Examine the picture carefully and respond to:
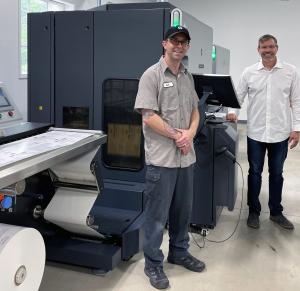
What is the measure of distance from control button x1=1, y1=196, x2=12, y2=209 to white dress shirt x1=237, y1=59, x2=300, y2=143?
Answer: 183 centimetres

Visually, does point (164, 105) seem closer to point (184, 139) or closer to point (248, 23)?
point (184, 139)

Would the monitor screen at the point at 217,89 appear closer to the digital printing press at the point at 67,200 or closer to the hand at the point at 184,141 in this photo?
the hand at the point at 184,141

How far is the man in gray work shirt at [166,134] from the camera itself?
87.8 inches

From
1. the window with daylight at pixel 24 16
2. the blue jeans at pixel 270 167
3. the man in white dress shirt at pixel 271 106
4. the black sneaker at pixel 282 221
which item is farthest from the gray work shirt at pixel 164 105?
the window with daylight at pixel 24 16

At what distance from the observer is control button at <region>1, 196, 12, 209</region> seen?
6.46 feet

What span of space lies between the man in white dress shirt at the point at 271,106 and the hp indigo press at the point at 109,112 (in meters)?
0.24

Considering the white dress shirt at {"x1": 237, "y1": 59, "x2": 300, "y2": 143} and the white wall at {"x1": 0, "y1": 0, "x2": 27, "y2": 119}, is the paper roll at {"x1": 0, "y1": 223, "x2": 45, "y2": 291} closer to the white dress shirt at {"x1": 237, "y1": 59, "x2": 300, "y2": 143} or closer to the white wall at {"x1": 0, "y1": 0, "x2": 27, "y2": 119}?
the white dress shirt at {"x1": 237, "y1": 59, "x2": 300, "y2": 143}

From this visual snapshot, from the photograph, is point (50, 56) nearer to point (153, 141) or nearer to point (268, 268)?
point (153, 141)

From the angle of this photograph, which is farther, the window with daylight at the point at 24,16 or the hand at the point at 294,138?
the window with daylight at the point at 24,16

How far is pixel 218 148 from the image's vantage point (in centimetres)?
300

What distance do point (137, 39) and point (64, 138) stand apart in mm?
1028

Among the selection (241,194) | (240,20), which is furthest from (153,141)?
(240,20)

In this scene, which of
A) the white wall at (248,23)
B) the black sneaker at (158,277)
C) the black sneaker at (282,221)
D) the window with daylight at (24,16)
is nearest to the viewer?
the black sneaker at (158,277)

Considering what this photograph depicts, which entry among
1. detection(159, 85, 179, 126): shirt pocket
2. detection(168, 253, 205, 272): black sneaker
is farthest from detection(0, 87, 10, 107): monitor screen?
detection(168, 253, 205, 272): black sneaker
